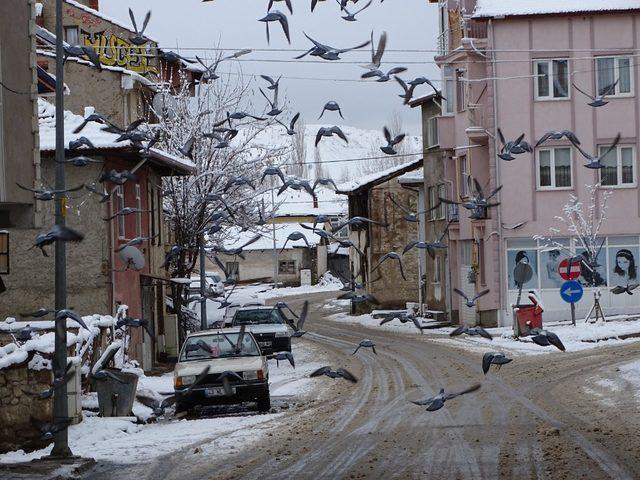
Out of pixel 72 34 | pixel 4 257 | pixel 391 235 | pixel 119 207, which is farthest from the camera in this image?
pixel 391 235

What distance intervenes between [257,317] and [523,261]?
1071 centimetres

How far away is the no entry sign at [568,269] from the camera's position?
103ft

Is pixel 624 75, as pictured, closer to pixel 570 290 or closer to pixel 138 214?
pixel 570 290

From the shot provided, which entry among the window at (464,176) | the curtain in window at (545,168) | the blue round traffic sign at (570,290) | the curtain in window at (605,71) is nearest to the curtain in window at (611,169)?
the curtain in window at (545,168)

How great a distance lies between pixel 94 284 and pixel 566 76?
703 inches

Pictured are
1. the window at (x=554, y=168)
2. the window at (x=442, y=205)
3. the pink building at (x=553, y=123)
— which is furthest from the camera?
the window at (x=442, y=205)

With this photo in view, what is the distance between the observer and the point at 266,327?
99.7ft

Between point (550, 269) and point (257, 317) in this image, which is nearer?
point (257, 317)

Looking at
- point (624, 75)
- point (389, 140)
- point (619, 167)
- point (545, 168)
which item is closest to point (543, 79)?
point (624, 75)

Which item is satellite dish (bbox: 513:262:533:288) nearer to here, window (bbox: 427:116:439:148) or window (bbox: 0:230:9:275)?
window (bbox: 427:116:439:148)

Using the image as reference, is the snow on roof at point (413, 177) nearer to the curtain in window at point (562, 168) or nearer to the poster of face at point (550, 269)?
the curtain in window at point (562, 168)

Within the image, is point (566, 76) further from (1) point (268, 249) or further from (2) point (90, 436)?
(1) point (268, 249)

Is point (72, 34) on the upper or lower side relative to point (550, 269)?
upper

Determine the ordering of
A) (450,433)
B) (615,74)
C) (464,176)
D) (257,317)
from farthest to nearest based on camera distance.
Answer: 1. (464,176)
2. (615,74)
3. (257,317)
4. (450,433)
